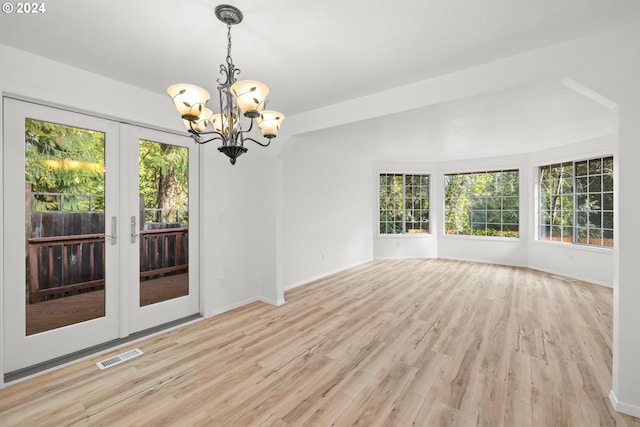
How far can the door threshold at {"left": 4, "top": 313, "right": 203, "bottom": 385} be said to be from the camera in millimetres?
2234

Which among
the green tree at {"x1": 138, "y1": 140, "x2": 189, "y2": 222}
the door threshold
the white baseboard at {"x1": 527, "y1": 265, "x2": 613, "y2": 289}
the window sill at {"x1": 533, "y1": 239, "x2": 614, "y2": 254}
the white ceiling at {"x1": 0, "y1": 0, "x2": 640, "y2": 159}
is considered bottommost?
the door threshold

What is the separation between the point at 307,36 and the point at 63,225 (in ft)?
8.68

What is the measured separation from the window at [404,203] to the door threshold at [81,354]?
5.11 metres

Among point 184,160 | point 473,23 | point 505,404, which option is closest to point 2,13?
point 184,160

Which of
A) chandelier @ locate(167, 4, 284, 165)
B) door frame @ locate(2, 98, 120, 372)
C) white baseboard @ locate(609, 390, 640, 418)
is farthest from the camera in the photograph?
door frame @ locate(2, 98, 120, 372)

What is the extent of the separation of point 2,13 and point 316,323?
3.54 metres

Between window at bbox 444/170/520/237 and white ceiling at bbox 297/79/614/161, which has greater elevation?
white ceiling at bbox 297/79/614/161

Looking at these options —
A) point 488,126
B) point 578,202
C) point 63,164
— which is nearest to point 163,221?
point 63,164

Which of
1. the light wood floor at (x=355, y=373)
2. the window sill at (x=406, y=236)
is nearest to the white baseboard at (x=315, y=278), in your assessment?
the light wood floor at (x=355, y=373)

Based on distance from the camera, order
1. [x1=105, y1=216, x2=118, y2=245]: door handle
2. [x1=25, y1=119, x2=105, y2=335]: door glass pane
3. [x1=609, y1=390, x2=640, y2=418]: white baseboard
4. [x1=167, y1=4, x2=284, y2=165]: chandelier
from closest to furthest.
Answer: [x1=167, y1=4, x2=284, y2=165]: chandelier, [x1=609, y1=390, x2=640, y2=418]: white baseboard, [x1=25, y1=119, x2=105, y2=335]: door glass pane, [x1=105, y1=216, x2=118, y2=245]: door handle

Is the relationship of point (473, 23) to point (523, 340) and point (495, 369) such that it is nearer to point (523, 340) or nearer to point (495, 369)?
point (495, 369)

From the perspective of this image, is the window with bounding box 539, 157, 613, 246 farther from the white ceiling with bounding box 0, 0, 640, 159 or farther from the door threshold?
the door threshold

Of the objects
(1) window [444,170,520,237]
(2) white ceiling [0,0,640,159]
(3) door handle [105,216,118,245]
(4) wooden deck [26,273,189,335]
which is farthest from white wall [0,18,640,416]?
(1) window [444,170,520,237]

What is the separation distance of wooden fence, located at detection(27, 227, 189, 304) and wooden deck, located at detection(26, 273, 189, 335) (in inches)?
2.2
